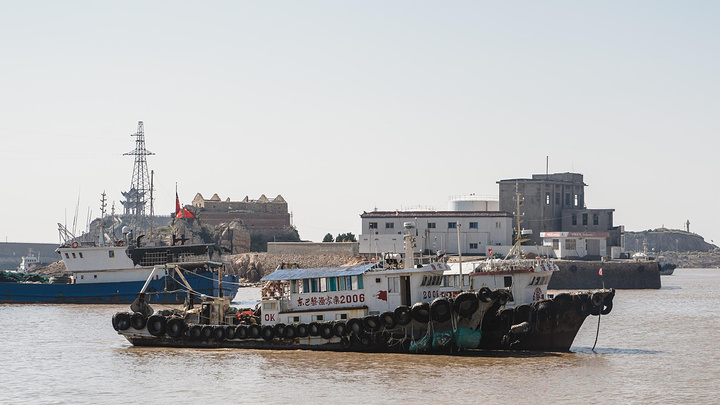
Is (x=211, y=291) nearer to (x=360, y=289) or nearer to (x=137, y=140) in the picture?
(x=360, y=289)

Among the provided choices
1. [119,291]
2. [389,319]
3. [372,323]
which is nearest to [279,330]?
[372,323]

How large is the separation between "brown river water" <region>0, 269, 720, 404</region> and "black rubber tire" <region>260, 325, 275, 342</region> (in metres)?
0.63

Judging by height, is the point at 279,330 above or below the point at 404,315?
below

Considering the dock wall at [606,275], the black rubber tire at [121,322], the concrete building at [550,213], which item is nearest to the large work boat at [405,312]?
the black rubber tire at [121,322]

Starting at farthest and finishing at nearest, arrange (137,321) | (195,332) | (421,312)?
(137,321) → (195,332) → (421,312)

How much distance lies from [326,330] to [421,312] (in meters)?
3.87

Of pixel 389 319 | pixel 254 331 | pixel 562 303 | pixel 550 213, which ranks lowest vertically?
pixel 254 331

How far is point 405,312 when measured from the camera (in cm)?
3322

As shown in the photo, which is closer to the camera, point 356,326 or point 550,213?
point 356,326

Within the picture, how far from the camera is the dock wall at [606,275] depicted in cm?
8231

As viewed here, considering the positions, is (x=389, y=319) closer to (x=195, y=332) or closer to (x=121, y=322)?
(x=195, y=332)

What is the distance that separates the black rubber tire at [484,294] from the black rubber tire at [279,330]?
309 inches

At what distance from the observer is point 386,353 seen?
3381 cm

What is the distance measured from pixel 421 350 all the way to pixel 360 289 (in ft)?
11.2
